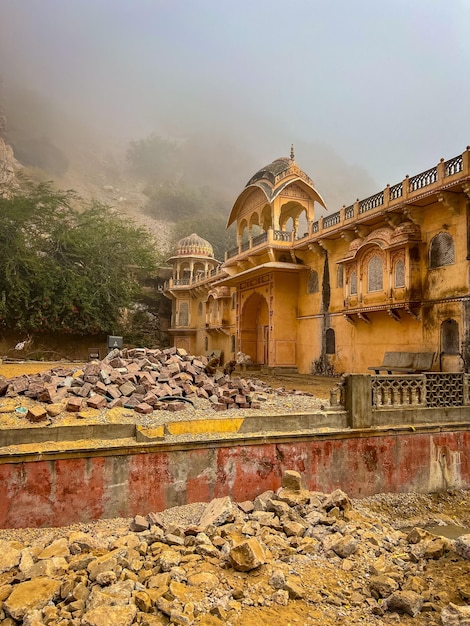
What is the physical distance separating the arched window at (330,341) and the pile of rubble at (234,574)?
36.7 ft

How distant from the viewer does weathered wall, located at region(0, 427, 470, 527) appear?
584 cm

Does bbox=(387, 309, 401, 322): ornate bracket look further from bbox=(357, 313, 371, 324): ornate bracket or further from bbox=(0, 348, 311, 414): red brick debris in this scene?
bbox=(0, 348, 311, 414): red brick debris

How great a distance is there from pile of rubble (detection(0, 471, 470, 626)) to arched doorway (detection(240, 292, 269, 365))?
16.9 meters

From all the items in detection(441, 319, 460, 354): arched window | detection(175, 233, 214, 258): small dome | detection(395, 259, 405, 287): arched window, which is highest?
detection(175, 233, 214, 258): small dome

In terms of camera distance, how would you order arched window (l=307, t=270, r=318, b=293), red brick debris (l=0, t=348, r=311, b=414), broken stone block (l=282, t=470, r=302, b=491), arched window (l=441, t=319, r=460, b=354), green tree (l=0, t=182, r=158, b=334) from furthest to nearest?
1. green tree (l=0, t=182, r=158, b=334)
2. arched window (l=307, t=270, r=318, b=293)
3. arched window (l=441, t=319, r=460, b=354)
4. red brick debris (l=0, t=348, r=311, b=414)
5. broken stone block (l=282, t=470, r=302, b=491)

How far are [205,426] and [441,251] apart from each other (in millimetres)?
8581

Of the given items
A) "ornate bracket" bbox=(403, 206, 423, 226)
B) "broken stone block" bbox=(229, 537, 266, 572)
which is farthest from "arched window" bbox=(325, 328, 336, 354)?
"broken stone block" bbox=(229, 537, 266, 572)

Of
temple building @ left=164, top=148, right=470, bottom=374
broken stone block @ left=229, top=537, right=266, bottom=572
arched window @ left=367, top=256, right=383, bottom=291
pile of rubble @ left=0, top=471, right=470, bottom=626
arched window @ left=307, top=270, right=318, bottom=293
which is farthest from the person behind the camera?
arched window @ left=307, top=270, right=318, bottom=293

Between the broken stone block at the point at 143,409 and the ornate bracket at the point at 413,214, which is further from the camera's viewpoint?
the ornate bracket at the point at 413,214

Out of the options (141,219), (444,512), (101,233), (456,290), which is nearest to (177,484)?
(444,512)

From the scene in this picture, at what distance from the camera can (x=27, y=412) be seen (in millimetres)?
6562

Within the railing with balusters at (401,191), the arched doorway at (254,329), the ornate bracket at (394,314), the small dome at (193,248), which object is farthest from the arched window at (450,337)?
the small dome at (193,248)

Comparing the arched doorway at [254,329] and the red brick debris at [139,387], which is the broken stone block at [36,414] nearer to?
the red brick debris at [139,387]

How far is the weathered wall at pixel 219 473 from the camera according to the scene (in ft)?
19.2
